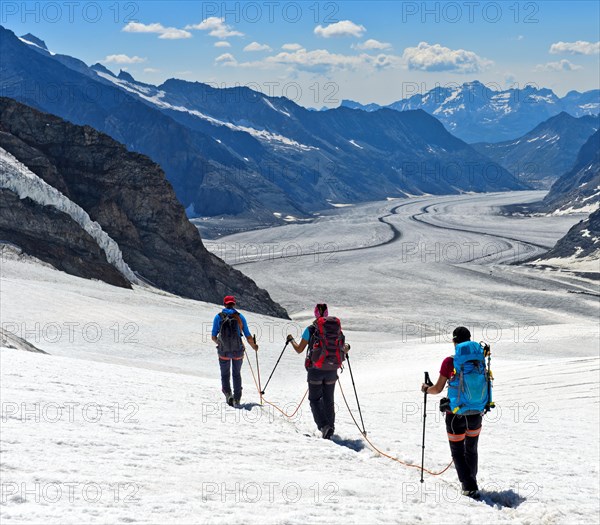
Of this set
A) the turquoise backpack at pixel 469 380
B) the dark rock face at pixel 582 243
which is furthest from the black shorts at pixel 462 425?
the dark rock face at pixel 582 243

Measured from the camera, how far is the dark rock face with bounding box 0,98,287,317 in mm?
46000

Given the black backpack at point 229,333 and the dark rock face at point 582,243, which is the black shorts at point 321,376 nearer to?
the black backpack at point 229,333

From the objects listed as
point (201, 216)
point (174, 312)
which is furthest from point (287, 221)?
point (174, 312)

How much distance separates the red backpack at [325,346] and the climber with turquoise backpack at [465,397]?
7.07 ft

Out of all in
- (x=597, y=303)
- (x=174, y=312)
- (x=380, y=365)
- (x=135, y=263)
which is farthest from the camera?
(x=597, y=303)

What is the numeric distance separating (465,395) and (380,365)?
1602 cm

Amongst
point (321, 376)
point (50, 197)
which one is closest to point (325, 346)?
point (321, 376)

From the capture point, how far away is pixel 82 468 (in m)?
6.92

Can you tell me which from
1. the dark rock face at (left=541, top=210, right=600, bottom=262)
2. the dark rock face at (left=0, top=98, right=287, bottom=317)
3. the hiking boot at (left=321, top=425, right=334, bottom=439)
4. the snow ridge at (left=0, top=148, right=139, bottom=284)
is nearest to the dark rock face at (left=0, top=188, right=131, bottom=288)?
the snow ridge at (left=0, top=148, right=139, bottom=284)

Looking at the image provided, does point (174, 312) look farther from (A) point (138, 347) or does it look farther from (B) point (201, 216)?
(B) point (201, 216)

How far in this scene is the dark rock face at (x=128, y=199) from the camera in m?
46.0

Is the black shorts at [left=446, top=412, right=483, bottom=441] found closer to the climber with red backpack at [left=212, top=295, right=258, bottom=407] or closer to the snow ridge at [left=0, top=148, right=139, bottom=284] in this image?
the climber with red backpack at [left=212, top=295, right=258, bottom=407]

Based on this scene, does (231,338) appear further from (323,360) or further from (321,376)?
(323,360)

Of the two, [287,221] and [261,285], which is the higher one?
[287,221]
